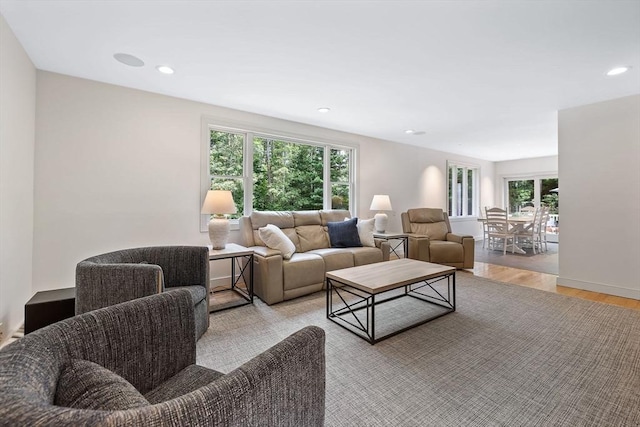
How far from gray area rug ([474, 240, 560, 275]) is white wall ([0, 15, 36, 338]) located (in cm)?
623

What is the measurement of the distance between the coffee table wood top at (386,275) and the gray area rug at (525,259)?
296 cm

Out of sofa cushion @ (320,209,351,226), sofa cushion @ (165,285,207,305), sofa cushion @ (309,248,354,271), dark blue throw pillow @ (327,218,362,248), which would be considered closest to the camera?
sofa cushion @ (165,285,207,305)

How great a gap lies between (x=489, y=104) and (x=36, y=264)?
211 inches

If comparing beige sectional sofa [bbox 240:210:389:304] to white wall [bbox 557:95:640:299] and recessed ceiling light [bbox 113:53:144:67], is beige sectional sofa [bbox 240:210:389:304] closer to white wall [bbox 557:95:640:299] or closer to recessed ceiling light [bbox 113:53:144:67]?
recessed ceiling light [bbox 113:53:144:67]

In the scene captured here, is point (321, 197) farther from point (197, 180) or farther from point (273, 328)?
point (273, 328)

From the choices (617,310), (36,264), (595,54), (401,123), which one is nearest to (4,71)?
(36,264)

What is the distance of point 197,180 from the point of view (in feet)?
11.5

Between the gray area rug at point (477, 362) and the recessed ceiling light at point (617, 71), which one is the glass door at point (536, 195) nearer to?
the recessed ceiling light at point (617, 71)

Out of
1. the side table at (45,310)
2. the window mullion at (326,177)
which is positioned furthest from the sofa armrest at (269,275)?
the window mullion at (326,177)

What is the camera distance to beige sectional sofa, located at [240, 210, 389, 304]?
9.82 ft

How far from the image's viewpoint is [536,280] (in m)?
3.91

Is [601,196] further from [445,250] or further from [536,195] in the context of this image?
[536,195]

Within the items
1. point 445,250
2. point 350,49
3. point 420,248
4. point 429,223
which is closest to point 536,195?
point 429,223

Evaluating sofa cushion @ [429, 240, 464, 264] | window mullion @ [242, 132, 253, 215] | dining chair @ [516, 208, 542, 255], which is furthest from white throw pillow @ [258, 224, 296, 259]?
dining chair @ [516, 208, 542, 255]
